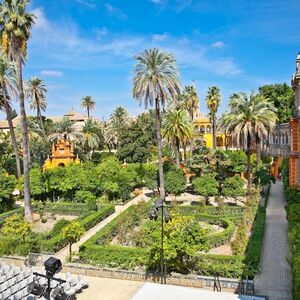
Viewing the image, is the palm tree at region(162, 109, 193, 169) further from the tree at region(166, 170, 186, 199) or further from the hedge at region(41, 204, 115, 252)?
the hedge at region(41, 204, 115, 252)

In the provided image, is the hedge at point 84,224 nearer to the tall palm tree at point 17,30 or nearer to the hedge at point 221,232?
Answer: the tall palm tree at point 17,30

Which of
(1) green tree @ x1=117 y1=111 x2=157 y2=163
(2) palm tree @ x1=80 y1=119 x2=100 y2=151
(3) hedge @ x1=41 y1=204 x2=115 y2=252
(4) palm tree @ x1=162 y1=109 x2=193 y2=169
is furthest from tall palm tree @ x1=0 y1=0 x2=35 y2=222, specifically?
(2) palm tree @ x1=80 y1=119 x2=100 y2=151

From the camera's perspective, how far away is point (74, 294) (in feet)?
54.2

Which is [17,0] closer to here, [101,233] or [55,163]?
[101,233]

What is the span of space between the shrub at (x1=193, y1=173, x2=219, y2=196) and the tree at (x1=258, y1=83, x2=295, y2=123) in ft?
106

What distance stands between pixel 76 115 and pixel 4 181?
6385cm

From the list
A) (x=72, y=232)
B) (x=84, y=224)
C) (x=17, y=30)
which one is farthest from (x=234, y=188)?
(x=17, y=30)

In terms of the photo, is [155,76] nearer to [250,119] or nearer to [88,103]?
[250,119]

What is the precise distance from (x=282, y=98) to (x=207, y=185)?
120 feet

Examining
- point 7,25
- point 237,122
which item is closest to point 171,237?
point 237,122

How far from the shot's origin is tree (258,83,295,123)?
6066cm

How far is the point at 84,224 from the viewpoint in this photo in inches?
1065

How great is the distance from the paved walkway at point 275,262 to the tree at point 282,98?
109ft

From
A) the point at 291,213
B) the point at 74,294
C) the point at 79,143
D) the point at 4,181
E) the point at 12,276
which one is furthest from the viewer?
the point at 79,143
